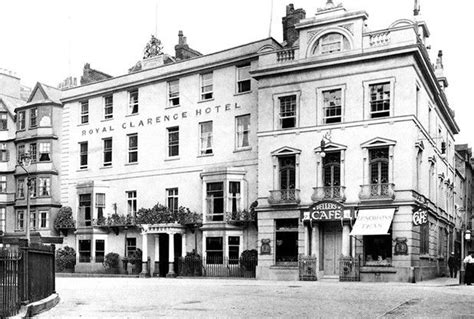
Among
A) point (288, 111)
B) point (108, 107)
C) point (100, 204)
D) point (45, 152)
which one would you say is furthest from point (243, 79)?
point (45, 152)

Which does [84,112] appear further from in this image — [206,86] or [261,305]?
[261,305]

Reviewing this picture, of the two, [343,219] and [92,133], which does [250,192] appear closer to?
[343,219]

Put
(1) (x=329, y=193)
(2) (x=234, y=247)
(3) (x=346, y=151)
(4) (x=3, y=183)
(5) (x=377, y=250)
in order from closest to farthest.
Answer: (5) (x=377, y=250)
(3) (x=346, y=151)
(1) (x=329, y=193)
(2) (x=234, y=247)
(4) (x=3, y=183)

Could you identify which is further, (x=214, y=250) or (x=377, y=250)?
(x=214, y=250)

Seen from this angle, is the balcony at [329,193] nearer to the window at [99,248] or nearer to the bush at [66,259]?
the window at [99,248]

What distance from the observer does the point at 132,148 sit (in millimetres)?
41062

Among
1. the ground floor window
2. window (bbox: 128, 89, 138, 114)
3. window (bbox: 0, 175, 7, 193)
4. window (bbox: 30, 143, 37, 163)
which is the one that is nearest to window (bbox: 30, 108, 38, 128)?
window (bbox: 30, 143, 37, 163)

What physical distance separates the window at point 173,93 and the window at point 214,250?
9.29m

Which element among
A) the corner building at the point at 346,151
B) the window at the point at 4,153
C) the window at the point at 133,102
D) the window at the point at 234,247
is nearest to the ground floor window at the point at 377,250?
the corner building at the point at 346,151

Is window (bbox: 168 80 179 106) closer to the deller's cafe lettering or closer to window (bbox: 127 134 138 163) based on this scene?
the deller's cafe lettering

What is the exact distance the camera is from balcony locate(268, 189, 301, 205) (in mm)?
31953

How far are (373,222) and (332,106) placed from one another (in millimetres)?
6573

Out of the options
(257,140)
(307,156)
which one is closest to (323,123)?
(307,156)

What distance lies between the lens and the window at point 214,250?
35178mm
